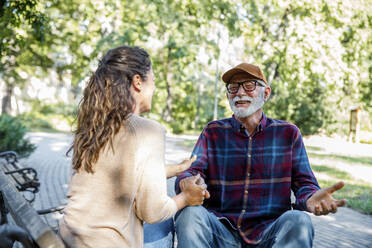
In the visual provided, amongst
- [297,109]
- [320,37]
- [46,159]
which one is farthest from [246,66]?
[297,109]

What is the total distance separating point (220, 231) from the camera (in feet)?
7.70

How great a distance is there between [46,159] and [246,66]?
10.3 m

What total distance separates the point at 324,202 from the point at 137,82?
1305mm

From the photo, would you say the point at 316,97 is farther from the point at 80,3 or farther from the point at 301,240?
the point at 301,240

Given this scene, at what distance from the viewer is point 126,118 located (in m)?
1.69

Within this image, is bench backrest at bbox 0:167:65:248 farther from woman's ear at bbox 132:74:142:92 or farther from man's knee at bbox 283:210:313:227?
man's knee at bbox 283:210:313:227

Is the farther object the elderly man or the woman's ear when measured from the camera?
the elderly man

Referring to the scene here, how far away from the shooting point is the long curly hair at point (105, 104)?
163cm

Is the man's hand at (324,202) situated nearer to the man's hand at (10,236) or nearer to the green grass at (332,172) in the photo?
the man's hand at (10,236)

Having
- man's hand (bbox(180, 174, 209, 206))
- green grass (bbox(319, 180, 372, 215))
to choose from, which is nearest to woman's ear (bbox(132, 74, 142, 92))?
man's hand (bbox(180, 174, 209, 206))

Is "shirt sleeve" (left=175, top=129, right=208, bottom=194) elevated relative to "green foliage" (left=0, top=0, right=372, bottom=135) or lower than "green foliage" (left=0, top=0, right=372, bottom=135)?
lower

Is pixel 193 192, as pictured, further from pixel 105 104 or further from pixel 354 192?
pixel 354 192

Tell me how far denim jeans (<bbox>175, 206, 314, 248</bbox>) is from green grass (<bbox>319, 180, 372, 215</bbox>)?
15.9 feet

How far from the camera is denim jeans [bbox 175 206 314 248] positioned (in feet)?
6.70
